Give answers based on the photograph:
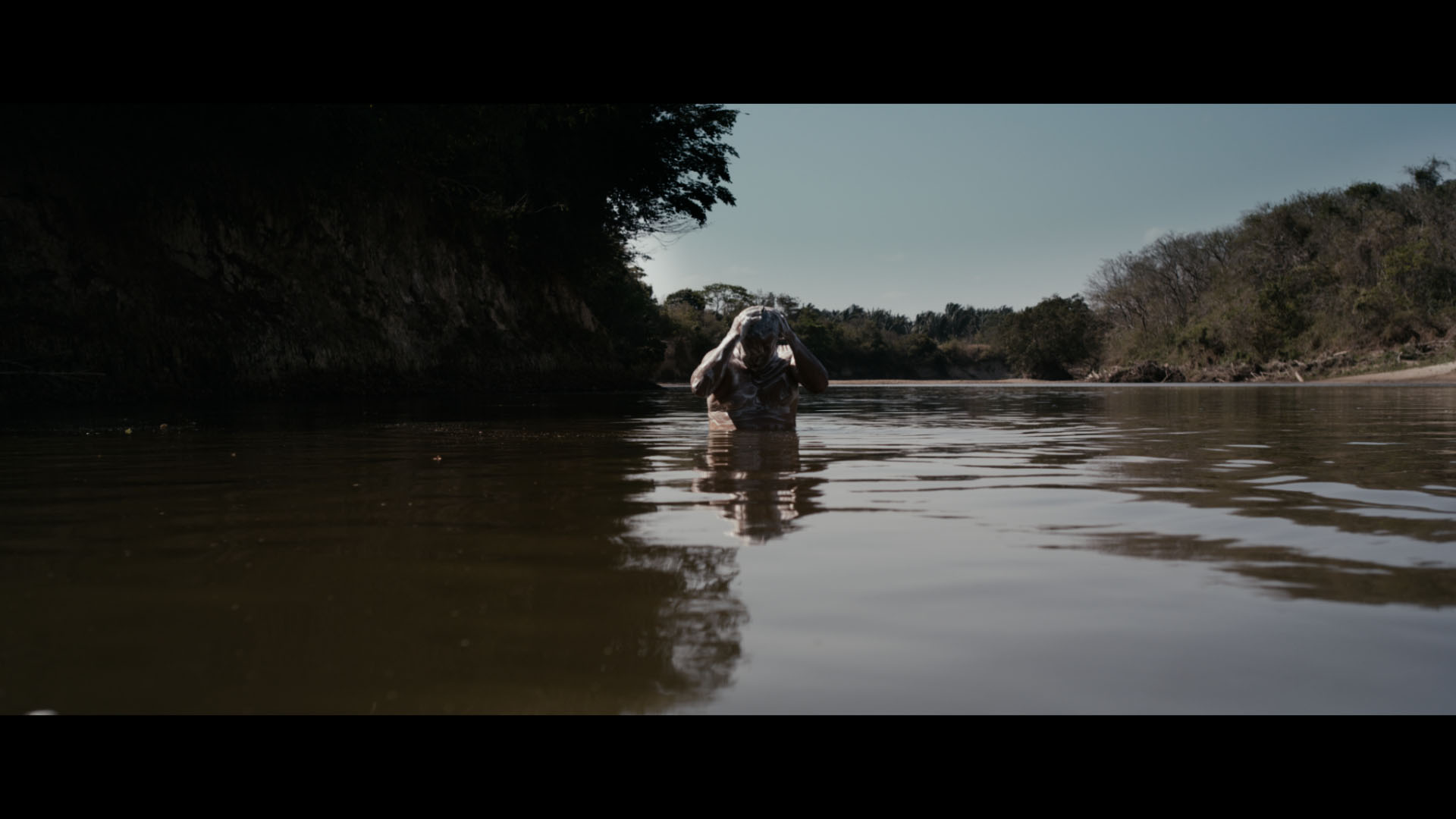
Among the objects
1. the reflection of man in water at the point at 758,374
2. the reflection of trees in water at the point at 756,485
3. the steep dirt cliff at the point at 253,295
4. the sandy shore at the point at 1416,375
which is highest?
the steep dirt cliff at the point at 253,295

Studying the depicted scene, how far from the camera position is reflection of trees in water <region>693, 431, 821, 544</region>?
329 centimetres

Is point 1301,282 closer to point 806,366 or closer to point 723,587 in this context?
point 806,366

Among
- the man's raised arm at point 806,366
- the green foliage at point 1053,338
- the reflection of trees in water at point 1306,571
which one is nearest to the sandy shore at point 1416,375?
the green foliage at point 1053,338

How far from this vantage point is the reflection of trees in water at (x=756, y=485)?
3.29 metres

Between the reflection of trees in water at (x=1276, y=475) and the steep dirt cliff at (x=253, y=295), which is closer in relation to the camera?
the reflection of trees in water at (x=1276, y=475)

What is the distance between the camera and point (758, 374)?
8.24 m

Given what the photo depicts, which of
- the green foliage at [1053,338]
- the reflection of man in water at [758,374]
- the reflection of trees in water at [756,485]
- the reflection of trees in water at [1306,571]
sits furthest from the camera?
the green foliage at [1053,338]

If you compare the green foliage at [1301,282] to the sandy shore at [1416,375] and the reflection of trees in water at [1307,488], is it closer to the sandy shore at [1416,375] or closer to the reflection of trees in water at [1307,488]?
the sandy shore at [1416,375]

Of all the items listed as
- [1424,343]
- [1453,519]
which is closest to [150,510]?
[1453,519]

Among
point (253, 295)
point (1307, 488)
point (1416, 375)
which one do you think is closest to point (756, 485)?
point (1307, 488)

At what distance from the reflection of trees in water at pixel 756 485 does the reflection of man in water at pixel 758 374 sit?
102 centimetres

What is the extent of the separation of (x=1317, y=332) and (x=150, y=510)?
48.5 metres
